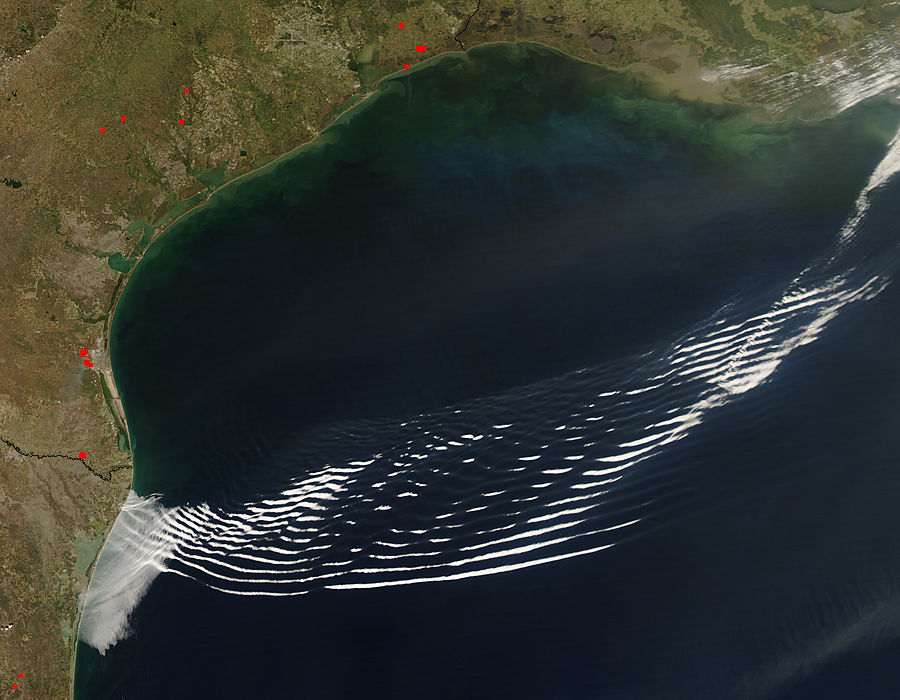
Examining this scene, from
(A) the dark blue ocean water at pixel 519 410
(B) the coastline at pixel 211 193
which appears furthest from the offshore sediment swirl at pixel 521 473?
(B) the coastline at pixel 211 193

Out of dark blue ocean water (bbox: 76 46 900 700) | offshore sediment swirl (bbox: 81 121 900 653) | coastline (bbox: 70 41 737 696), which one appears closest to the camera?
dark blue ocean water (bbox: 76 46 900 700)

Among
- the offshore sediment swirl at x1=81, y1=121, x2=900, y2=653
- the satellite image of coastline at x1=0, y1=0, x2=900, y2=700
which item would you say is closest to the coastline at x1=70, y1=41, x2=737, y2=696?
the satellite image of coastline at x1=0, y1=0, x2=900, y2=700

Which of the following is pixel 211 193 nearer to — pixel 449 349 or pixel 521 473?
pixel 449 349

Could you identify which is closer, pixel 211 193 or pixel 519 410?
pixel 519 410

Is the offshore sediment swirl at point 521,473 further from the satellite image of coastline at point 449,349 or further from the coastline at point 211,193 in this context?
the coastline at point 211,193

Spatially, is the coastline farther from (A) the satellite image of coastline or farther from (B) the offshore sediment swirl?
(B) the offshore sediment swirl

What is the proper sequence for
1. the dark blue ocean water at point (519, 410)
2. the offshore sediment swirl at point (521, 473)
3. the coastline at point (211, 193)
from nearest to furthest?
1. the dark blue ocean water at point (519, 410)
2. the offshore sediment swirl at point (521, 473)
3. the coastline at point (211, 193)

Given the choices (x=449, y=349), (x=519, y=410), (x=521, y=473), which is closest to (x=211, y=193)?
(x=449, y=349)
